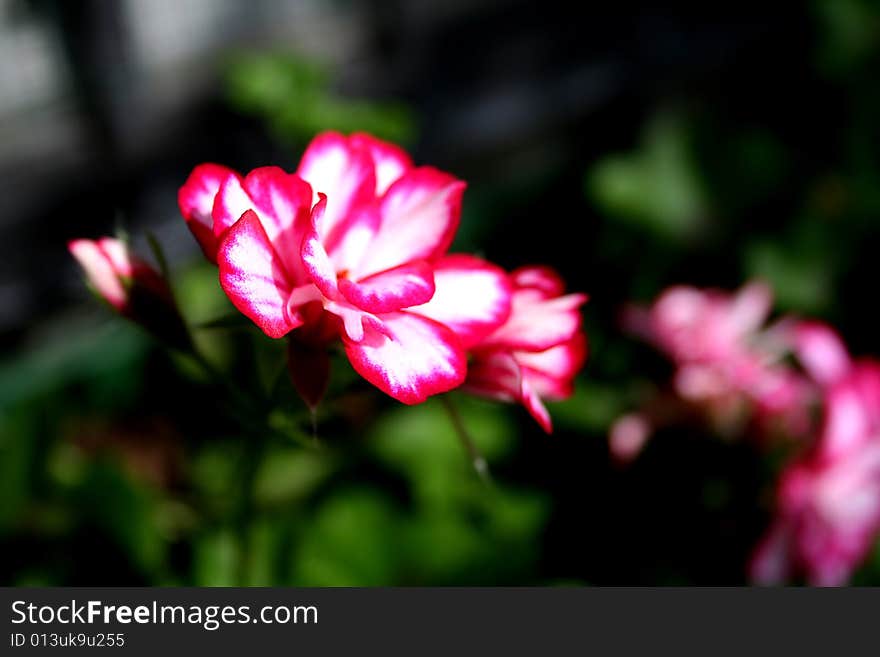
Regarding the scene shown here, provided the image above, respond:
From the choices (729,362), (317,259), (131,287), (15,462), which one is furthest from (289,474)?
(317,259)

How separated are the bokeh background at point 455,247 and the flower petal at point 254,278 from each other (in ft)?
1.51

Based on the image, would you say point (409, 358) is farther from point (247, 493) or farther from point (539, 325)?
point (247, 493)

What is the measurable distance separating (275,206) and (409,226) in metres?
0.08

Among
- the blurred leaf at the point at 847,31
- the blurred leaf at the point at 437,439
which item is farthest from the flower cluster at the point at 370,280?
the blurred leaf at the point at 847,31

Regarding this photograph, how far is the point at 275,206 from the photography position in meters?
0.46

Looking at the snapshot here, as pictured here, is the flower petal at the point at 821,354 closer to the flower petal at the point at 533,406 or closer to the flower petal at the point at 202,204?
the flower petal at the point at 533,406

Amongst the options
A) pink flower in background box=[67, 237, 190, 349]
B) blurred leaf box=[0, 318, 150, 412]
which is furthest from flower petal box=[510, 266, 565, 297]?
blurred leaf box=[0, 318, 150, 412]

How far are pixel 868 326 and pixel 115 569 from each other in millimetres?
1109

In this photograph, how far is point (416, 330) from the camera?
1.52 feet

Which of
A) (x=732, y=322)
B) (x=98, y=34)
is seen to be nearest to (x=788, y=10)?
(x=732, y=322)

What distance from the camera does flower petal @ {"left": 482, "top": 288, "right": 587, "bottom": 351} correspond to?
19.4 inches

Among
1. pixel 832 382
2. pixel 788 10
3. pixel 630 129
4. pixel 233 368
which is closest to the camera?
pixel 832 382

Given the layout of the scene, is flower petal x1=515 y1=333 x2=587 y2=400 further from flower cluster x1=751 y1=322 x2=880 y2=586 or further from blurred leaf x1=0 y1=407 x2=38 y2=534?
blurred leaf x1=0 y1=407 x2=38 y2=534

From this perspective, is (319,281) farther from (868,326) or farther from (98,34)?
(868,326)
